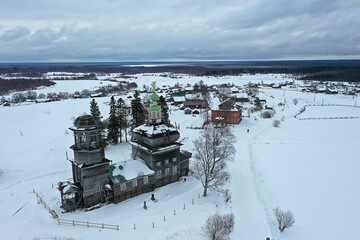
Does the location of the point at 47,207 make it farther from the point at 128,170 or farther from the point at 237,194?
the point at 237,194

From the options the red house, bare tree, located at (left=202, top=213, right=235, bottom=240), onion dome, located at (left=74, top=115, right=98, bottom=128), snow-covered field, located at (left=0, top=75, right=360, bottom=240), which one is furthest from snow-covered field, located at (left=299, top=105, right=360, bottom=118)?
onion dome, located at (left=74, top=115, right=98, bottom=128)

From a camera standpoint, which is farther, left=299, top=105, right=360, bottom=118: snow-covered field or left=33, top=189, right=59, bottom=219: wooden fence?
left=299, top=105, right=360, bottom=118: snow-covered field

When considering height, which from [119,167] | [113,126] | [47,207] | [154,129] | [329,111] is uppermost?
[154,129]

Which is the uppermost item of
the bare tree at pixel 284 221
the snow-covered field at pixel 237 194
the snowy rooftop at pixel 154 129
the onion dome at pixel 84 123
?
the onion dome at pixel 84 123

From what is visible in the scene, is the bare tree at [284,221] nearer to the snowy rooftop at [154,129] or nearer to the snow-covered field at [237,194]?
the snow-covered field at [237,194]

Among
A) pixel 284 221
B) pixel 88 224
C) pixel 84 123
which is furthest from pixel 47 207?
pixel 284 221

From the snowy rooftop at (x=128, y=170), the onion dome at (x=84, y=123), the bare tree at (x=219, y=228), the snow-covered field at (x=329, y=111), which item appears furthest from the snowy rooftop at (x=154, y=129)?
the snow-covered field at (x=329, y=111)

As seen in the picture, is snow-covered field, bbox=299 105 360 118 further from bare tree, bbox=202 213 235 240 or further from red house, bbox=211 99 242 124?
bare tree, bbox=202 213 235 240
